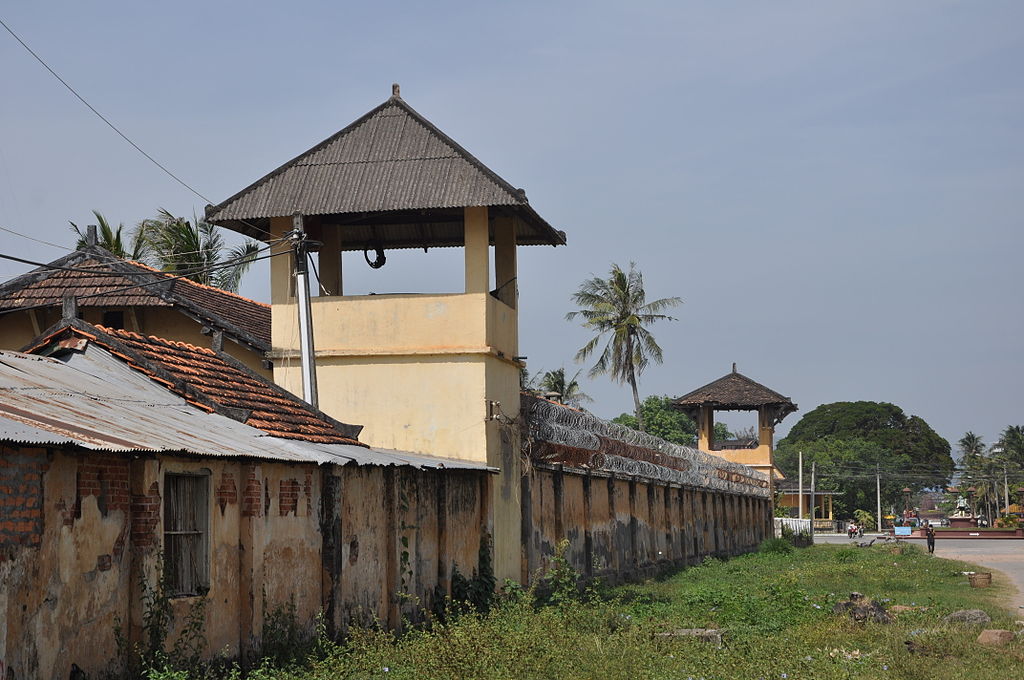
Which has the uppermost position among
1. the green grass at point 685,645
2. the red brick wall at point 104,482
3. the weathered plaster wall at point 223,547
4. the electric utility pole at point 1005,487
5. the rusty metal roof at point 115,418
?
the rusty metal roof at point 115,418

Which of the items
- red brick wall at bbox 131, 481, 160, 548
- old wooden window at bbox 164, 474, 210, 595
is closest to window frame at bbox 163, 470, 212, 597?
old wooden window at bbox 164, 474, 210, 595

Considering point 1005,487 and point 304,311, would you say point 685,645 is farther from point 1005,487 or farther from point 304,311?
point 1005,487

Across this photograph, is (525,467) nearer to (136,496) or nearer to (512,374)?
(512,374)

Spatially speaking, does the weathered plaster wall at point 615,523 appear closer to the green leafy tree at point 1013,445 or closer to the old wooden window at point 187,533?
the old wooden window at point 187,533

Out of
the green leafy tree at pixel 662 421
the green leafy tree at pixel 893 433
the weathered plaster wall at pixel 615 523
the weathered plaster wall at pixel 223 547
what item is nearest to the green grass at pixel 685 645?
the weathered plaster wall at pixel 223 547

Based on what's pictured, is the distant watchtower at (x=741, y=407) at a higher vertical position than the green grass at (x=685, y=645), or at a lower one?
higher

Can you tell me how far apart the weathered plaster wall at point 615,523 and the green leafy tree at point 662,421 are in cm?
6064

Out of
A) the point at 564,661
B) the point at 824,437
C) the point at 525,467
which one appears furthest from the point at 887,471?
the point at 564,661

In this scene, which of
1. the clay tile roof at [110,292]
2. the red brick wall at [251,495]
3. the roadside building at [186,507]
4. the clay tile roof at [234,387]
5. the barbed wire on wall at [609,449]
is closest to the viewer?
the roadside building at [186,507]

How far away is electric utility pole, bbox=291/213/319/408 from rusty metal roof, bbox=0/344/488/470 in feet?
7.07

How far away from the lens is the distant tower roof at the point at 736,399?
45188mm

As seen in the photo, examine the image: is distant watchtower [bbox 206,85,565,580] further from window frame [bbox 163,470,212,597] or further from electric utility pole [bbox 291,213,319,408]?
window frame [bbox 163,470,212,597]

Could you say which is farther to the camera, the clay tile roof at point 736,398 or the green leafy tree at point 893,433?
the green leafy tree at point 893,433

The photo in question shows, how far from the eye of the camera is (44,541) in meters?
8.63
